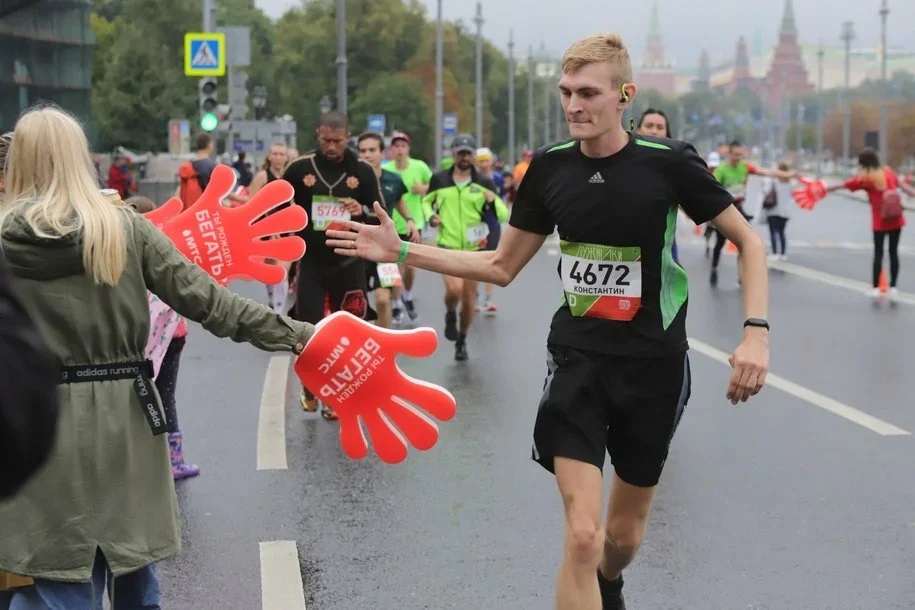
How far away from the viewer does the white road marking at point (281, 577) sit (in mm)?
5555

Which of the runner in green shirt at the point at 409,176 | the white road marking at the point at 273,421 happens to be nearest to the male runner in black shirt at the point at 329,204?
the white road marking at the point at 273,421

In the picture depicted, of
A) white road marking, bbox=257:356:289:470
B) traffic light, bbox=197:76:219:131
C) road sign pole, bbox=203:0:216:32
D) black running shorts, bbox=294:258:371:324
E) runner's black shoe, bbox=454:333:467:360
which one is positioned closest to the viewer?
white road marking, bbox=257:356:289:470

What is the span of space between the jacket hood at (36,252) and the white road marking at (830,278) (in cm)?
1500

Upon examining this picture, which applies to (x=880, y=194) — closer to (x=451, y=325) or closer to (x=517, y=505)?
(x=451, y=325)

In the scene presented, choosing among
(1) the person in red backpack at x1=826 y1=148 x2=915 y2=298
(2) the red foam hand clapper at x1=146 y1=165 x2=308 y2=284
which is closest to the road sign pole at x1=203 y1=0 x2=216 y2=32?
(1) the person in red backpack at x1=826 y1=148 x2=915 y2=298

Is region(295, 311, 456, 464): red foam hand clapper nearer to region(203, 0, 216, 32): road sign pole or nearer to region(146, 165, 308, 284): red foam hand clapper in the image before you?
region(146, 165, 308, 284): red foam hand clapper

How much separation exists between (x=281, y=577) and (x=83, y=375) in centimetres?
227

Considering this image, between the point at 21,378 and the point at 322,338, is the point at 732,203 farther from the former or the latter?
the point at 21,378

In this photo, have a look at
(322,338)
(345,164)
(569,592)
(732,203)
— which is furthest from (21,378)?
(345,164)

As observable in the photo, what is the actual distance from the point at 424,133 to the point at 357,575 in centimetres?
7832

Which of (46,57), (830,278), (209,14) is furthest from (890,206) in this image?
(46,57)

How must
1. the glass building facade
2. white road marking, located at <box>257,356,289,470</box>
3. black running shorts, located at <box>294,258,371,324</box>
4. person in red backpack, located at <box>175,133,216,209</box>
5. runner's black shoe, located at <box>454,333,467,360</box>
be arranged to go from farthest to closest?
1. the glass building facade
2. person in red backpack, located at <box>175,133,216,209</box>
3. runner's black shoe, located at <box>454,333,467,360</box>
4. black running shorts, located at <box>294,258,371,324</box>
5. white road marking, located at <box>257,356,289,470</box>

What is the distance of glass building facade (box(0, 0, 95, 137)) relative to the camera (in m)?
33.0

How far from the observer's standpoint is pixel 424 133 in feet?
274
